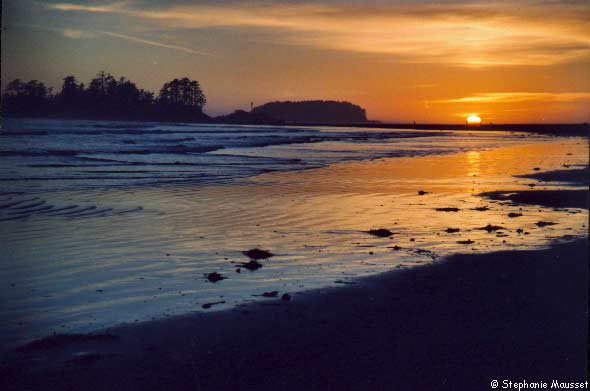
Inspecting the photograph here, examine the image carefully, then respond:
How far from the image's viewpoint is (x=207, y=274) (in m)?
9.52

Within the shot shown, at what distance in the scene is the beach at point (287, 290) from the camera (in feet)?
20.2

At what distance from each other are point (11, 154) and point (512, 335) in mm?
30037

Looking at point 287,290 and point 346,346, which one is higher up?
point 287,290

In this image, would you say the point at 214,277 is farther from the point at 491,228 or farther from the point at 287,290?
the point at 491,228

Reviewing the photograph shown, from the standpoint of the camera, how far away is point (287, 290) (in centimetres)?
875

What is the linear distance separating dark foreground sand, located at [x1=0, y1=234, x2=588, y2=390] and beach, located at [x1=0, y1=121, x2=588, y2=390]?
2cm

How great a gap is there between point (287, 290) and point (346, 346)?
2140 millimetres

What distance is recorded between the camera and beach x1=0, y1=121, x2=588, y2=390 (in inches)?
243

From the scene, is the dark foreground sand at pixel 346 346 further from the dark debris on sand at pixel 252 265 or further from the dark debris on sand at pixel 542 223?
the dark debris on sand at pixel 542 223

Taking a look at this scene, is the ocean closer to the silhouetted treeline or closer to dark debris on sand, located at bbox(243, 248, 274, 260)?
dark debris on sand, located at bbox(243, 248, 274, 260)

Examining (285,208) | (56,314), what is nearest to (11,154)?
(285,208)

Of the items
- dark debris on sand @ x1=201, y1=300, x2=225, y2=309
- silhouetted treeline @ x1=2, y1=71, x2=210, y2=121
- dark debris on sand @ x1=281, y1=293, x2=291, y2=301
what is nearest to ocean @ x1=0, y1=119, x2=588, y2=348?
dark debris on sand @ x1=201, y1=300, x2=225, y2=309

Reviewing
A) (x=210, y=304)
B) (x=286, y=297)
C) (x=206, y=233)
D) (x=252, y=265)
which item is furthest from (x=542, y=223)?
(x=210, y=304)

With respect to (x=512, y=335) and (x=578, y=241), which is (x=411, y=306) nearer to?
(x=512, y=335)
